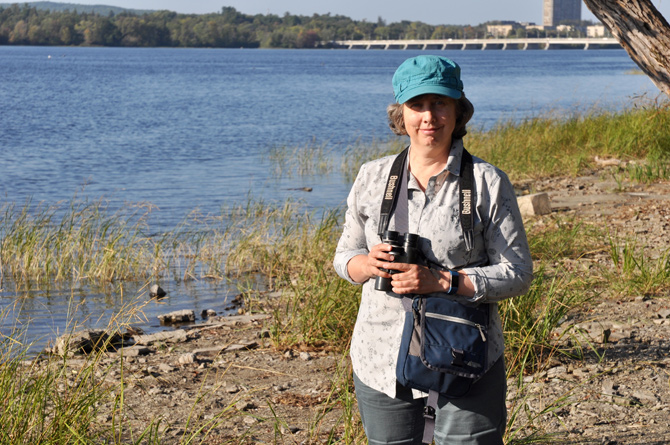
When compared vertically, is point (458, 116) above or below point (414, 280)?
above

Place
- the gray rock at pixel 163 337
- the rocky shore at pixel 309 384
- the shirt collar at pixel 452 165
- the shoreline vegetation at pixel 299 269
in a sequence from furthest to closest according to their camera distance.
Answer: the gray rock at pixel 163 337 → the rocky shore at pixel 309 384 → the shoreline vegetation at pixel 299 269 → the shirt collar at pixel 452 165

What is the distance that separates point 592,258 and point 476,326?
5.99 metres

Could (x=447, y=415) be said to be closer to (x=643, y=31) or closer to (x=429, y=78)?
(x=429, y=78)

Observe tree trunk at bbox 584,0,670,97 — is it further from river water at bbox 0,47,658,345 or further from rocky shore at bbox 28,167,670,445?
river water at bbox 0,47,658,345

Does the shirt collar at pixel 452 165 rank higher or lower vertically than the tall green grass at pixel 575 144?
higher

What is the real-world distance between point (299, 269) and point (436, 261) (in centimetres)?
717

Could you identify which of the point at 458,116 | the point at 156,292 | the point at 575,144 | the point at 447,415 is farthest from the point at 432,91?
the point at 575,144

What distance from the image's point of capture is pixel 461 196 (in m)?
2.70

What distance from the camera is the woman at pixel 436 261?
270 cm

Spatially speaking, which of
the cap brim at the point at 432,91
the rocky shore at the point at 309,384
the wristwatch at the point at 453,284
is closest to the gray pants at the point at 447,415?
the wristwatch at the point at 453,284

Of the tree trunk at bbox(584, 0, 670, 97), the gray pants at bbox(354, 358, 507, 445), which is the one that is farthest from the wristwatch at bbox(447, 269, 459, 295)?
the tree trunk at bbox(584, 0, 670, 97)

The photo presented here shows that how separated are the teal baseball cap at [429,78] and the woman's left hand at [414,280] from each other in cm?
59

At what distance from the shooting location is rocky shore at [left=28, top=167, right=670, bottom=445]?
178 inches

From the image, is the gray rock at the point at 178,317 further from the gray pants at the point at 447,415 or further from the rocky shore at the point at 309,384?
the gray pants at the point at 447,415
